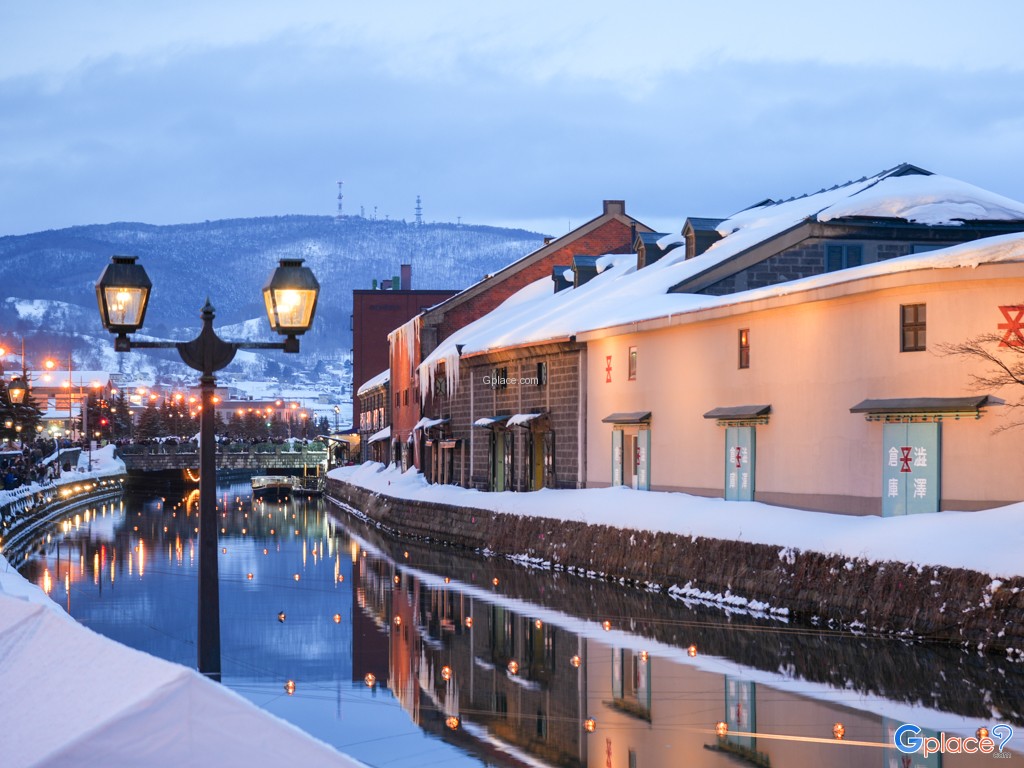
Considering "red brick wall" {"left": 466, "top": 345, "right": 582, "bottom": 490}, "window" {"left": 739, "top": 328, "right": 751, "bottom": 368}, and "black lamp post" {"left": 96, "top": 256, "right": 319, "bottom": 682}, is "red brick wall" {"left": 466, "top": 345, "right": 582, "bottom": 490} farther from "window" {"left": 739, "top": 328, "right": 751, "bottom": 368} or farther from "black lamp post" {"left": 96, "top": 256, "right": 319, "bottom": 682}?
"black lamp post" {"left": 96, "top": 256, "right": 319, "bottom": 682}

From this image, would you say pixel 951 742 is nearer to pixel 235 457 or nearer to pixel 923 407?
pixel 923 407

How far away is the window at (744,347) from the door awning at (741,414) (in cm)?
112

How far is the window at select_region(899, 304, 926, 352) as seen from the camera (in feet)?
93.3

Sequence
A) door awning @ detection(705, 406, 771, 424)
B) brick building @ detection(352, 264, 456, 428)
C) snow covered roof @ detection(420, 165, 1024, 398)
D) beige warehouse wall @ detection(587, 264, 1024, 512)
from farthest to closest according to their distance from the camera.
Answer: brick building @ detection(352, 264, 456, 428), snow covered roof @ detection(420, 165, 1024, 398), door awning @ detection(705, 406, 771, 424), beige warehouse wall @ detection(587, 264, 1024, 512)

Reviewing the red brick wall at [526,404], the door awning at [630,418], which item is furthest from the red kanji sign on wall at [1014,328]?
the red brick wall at [526,404]

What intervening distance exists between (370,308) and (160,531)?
51262 mm

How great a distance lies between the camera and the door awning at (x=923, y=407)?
26906 millimetres

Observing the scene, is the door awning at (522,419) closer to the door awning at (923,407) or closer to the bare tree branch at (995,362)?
the door awning at (923,407)

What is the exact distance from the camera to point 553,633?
2503 centimetres

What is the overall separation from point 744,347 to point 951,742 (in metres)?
21.1

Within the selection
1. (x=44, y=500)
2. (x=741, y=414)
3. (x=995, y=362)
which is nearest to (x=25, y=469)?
(x=44, y=500)

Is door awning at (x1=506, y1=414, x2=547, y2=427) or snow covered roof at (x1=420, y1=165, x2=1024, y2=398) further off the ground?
snow covered roof at (x1=420, y1=165, x2=1024, y2=398)

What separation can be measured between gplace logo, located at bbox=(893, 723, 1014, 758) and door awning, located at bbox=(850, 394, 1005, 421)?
12.1 meters

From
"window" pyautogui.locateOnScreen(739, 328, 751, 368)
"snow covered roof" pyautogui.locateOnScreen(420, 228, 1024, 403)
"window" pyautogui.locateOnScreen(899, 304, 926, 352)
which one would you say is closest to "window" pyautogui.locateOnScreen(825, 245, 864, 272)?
"snow covered roof" pyautogui.locateOnScreen(420, 228, 1024, 403)
